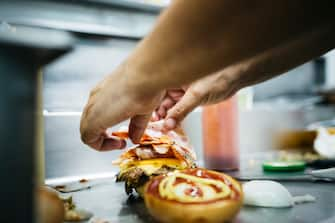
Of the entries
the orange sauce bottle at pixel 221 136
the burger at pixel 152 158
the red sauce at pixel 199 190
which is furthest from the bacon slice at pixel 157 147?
the orange sauce bottle at pixel 221 136

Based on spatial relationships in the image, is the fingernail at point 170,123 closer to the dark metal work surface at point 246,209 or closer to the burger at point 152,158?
the burger at point 152,158

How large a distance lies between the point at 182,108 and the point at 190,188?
285mm

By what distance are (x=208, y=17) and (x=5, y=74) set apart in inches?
9.4

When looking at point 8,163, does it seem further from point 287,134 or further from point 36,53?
point 287,134

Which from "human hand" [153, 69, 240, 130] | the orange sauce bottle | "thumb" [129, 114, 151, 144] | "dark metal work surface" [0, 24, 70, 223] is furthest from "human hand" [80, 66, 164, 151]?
the orange sauce bottle

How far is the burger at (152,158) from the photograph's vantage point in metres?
0.76

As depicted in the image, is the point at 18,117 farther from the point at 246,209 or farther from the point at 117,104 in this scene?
the point at 246,209

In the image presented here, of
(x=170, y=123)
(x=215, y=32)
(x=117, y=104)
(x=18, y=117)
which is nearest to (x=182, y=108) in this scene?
(x=170, y=123)

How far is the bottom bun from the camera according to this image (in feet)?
1.69

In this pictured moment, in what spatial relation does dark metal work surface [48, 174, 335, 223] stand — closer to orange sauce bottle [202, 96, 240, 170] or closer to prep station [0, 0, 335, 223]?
prep station [0, 0, 335, 223]

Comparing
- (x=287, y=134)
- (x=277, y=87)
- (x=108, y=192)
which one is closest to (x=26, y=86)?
(x=108, y=192)

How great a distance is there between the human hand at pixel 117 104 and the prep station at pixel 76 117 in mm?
93

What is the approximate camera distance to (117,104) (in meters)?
0.60

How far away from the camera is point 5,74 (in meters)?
0.31
